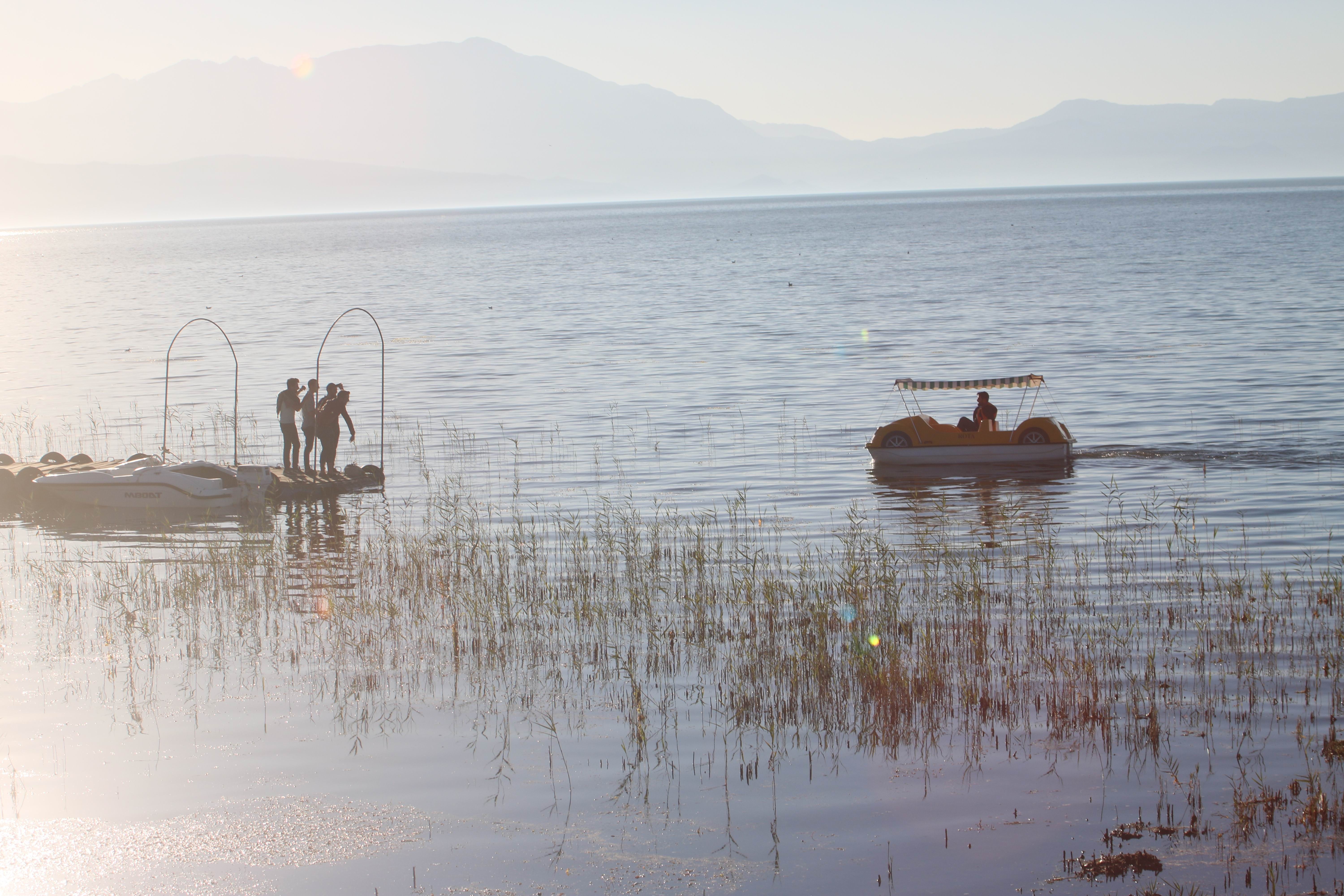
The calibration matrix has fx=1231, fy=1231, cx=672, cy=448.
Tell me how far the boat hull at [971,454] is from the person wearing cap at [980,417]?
1.93ft

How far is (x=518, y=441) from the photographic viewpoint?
32250 millimetres

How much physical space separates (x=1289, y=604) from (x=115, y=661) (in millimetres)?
14031

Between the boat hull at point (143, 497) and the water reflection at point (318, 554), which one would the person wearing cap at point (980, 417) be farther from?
the boat hull at point (143, 497)

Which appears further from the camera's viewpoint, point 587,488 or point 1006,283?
point 1006,283

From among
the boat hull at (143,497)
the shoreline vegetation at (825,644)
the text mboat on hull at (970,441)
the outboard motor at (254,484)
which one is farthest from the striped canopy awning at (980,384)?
the boat hull at (143,497)

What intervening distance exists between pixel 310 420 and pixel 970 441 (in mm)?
14900

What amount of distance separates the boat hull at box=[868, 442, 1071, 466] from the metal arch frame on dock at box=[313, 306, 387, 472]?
11.4 m

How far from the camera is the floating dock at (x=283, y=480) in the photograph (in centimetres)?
2589

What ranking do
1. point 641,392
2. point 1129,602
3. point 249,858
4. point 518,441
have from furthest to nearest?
point 641,392 → point 518,441 → point 1129,602 → point 249,858

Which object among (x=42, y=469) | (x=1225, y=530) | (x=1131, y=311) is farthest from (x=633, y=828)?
(x=1131, y=311)

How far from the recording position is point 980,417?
94.1 ft

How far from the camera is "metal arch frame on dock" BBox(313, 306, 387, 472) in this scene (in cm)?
2845

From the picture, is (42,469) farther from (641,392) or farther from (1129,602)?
Answer: (1129,602)

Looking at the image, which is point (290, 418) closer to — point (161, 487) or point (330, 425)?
point (330, 425)
